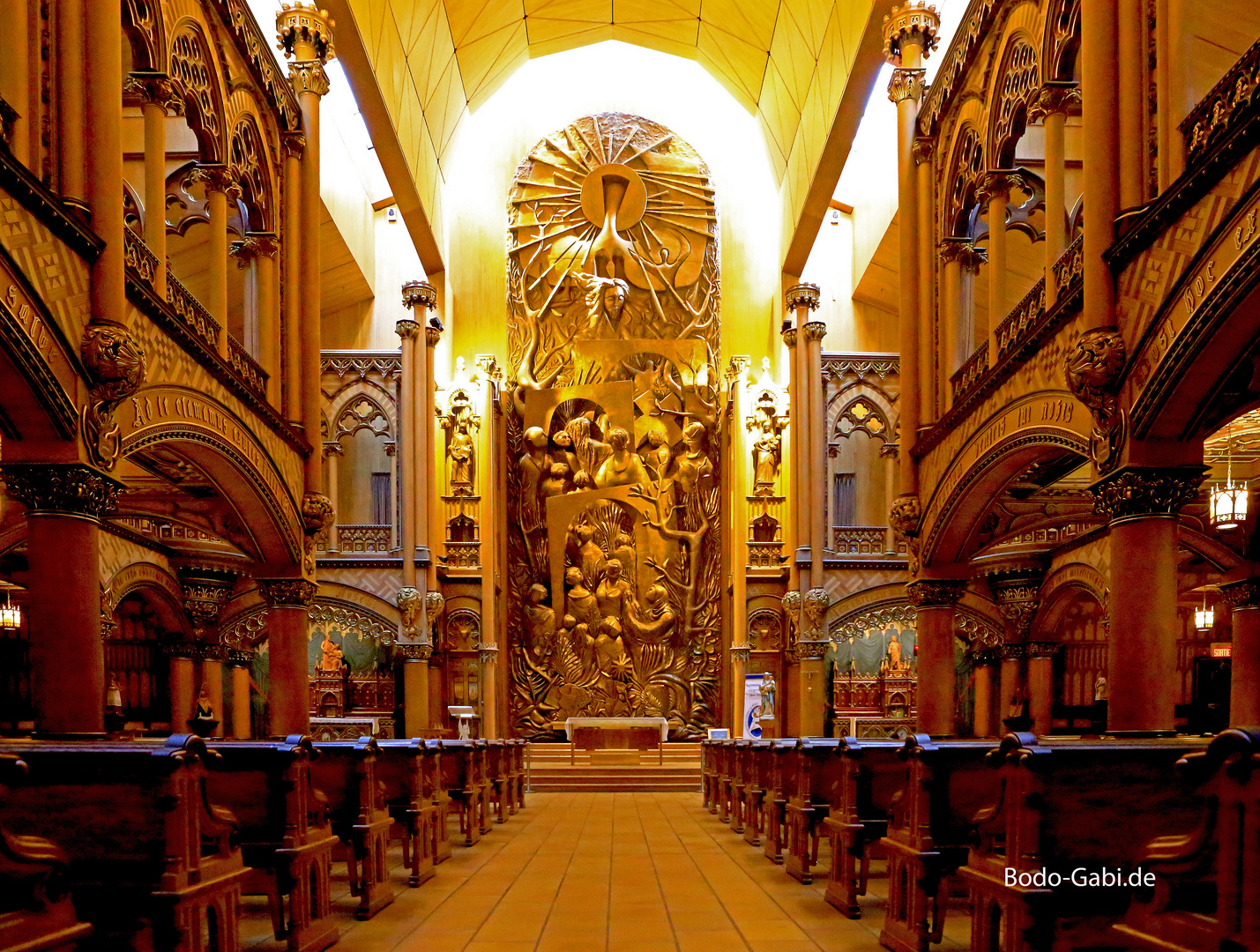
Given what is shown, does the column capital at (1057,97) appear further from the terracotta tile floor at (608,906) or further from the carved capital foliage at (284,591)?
the carved capital foliage at (284,591)

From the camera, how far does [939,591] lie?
13.7m

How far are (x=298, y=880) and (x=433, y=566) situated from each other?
1550 centimetres

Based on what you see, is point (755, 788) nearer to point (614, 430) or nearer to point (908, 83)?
point (908, 83)

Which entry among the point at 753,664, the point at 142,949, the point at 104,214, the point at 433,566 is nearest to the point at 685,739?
the point at 753,664

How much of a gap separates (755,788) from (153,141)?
7.92 m

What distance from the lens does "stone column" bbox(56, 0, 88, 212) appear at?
7867 millimetres

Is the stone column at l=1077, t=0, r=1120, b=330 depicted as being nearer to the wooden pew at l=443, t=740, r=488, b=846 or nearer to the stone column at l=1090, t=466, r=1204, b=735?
the stone column at l=1090, t=466, r=1204, b=735

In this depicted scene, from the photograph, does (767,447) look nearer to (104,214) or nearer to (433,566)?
(433,566)

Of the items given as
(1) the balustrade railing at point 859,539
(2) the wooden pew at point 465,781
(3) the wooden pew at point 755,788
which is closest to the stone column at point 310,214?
(2) the wooden pew at point 465,781

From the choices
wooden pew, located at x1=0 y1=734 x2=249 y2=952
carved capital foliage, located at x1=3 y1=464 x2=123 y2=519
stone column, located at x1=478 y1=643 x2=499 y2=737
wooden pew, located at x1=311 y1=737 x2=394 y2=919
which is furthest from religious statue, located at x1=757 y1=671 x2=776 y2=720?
wooden pew, located at x1=0 y1=734 x2=249 y2=952

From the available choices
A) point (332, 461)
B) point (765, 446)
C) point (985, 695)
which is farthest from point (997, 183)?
point (332, 461)

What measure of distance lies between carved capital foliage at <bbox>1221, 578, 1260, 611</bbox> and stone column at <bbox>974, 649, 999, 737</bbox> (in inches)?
231

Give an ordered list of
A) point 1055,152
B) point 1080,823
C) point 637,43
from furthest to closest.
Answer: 1. point 637,43
2. point 1055,152
3. point 1080,823

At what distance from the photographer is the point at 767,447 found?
23000 mm
